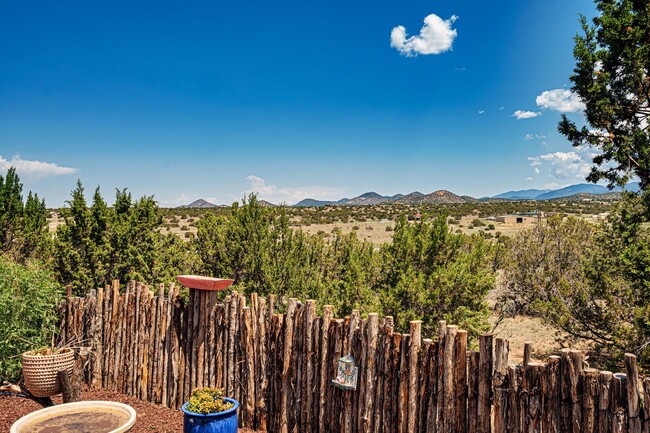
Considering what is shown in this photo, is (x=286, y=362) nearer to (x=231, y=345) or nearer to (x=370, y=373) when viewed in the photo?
(x=231, y=345)

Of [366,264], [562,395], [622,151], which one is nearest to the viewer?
[562,395]

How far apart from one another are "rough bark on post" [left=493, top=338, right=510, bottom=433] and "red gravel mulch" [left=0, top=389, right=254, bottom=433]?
331cm

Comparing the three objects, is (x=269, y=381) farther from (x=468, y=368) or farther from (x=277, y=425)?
(x=468, y=368)

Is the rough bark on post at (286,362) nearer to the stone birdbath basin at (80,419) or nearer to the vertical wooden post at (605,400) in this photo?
the stone birdbath basin at (80,419)

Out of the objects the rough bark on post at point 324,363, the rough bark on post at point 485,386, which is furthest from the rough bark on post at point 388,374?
the rough bark on post at point 485,386

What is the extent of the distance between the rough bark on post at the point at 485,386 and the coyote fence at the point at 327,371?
0.01 metres

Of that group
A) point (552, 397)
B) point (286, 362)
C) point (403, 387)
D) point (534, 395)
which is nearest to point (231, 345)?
point (286, 362)

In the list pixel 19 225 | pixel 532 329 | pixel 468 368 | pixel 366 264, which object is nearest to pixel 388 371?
pixel 468 368

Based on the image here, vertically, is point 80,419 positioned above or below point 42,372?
below

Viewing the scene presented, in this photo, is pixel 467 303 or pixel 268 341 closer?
pixel 268 341

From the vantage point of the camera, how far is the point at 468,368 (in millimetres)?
4926

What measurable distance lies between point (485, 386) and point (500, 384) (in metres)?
0.15

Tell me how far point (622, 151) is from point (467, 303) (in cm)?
385

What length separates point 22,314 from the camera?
7730mm
